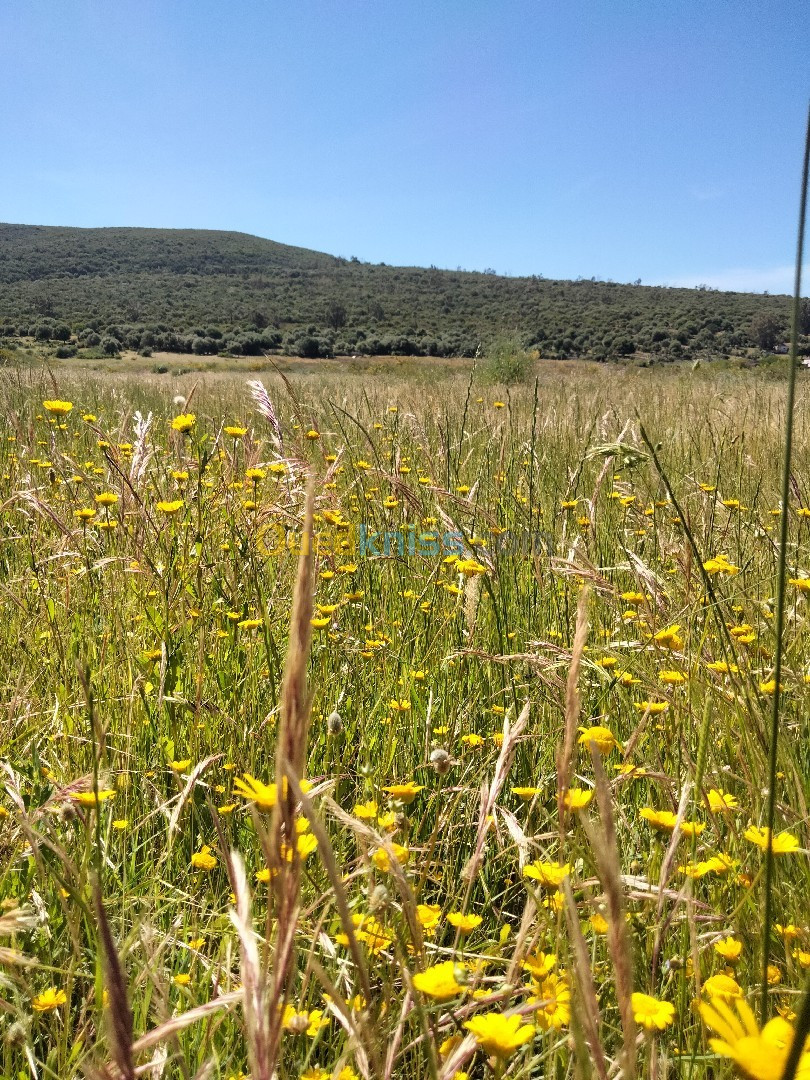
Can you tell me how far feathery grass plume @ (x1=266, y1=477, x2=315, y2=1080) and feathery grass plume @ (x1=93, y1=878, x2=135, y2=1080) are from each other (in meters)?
0.06

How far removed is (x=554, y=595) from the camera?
7.68 ft

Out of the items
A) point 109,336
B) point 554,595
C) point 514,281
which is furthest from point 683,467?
point 514,281

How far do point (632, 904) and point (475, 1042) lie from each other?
50cm

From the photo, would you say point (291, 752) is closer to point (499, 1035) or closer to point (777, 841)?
point (499, 1035)

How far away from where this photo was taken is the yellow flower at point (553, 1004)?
2.28 feet

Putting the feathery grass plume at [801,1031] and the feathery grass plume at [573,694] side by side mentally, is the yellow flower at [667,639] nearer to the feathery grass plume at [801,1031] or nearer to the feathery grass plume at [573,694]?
the feathery grass plume at [573,694]

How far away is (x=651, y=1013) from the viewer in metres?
0.68

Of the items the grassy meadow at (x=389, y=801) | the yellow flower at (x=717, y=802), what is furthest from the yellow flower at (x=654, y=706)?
the yellow flower at (x=717, y=802)

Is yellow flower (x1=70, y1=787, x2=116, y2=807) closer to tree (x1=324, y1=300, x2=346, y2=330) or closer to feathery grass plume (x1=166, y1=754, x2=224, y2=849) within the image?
feathery grass plume (x1=166, y1=754, x2=224, y2=849)

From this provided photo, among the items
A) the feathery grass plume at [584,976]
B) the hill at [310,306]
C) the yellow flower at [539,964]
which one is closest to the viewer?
the feathery grass plume at [584,976]

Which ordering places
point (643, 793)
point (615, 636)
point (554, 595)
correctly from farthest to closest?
point (554, 595) < point (615, 636) < point (643, 793)

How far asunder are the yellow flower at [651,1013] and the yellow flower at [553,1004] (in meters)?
0.06

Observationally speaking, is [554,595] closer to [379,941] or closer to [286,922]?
[379,941]

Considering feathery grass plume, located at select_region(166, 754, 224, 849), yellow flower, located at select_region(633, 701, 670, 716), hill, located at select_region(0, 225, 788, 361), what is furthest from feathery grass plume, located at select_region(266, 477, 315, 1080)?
hill, located at select_region(0, 225, 788, 361)
